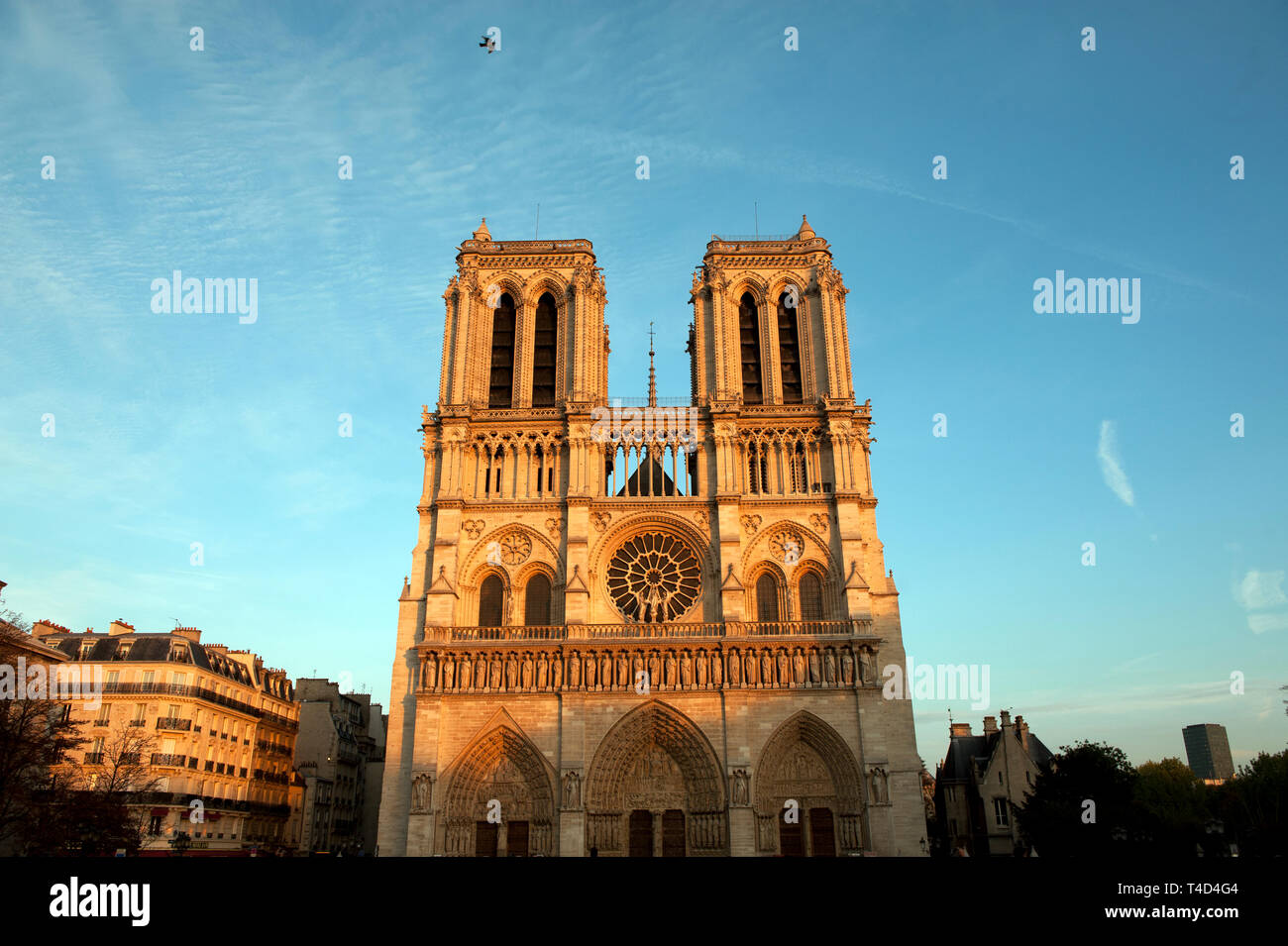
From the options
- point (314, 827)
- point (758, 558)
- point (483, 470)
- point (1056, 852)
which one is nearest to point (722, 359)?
point (758, 558)

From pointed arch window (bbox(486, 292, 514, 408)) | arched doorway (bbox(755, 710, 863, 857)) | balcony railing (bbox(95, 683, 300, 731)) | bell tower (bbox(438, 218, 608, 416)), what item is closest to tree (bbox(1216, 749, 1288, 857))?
arched doorway (bbox(755, 710, 863, 857))

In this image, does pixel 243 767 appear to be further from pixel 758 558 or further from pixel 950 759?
pixel 950 759

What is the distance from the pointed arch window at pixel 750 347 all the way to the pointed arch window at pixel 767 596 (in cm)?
773

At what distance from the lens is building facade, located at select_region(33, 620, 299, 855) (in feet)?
109

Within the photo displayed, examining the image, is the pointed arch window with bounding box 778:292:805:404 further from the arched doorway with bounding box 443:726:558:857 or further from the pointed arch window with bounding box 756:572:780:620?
the arched doorway with bounding box 443:726:558:857

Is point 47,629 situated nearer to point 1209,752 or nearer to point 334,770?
point 334,770

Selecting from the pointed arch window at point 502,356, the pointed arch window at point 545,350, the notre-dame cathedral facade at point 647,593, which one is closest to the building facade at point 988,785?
the notre-dame cathedral facade at point 647,593

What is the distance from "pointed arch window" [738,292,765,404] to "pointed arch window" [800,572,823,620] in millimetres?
7834

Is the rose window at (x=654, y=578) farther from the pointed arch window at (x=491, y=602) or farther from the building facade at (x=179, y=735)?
the building facade at (x=179, y=735)

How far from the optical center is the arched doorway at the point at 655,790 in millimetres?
32125

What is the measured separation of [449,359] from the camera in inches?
1553
